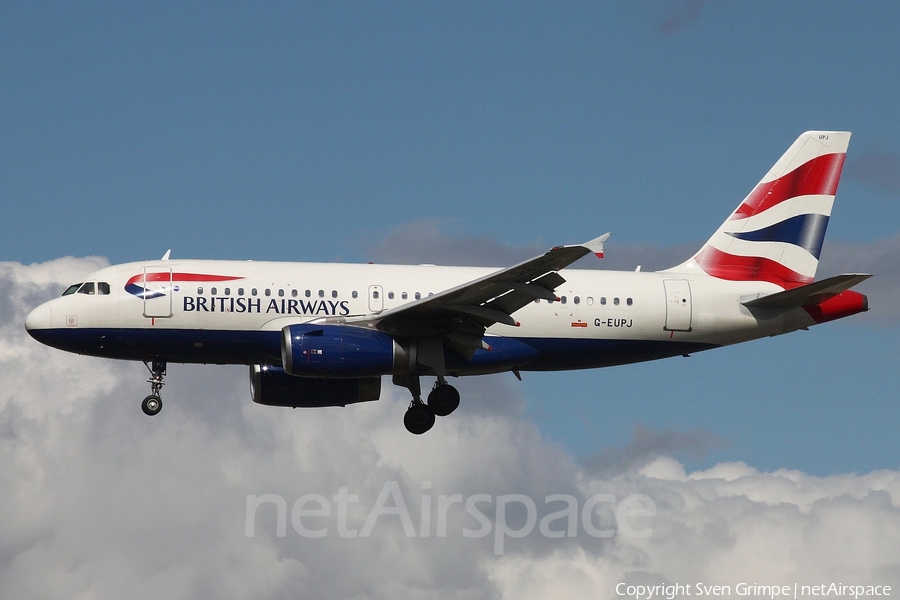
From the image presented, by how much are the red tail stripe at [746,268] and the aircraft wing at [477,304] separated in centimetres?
769

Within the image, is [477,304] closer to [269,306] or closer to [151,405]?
[269,306]

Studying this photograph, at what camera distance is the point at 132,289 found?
37.3m

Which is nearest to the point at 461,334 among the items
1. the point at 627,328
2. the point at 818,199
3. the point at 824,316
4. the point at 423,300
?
the point at 423,300

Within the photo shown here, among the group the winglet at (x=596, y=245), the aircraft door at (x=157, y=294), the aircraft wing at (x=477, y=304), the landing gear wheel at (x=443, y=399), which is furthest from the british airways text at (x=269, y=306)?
the winglet at (x=596, y=245)

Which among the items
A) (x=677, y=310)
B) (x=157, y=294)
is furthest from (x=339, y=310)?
(x=677, y=310)

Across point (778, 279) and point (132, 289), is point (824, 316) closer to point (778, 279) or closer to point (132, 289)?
point (778, 279)

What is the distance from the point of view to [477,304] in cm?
3625

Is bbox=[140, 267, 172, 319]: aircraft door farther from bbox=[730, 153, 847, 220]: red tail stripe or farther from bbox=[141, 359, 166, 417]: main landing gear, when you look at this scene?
bbox=[730, 153, 847, 220]: red tail stripe

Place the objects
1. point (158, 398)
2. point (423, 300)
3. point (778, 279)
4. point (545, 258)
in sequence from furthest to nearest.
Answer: point (778, 279), point (158, 398), point (423, 300), point (545, 258)

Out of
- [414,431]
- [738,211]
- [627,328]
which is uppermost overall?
[738,211]

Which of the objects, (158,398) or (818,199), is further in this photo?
(818,199)

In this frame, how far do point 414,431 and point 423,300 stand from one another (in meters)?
5.41

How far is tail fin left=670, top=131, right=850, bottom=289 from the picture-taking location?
42062mm

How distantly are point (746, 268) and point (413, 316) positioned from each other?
11477 mm
